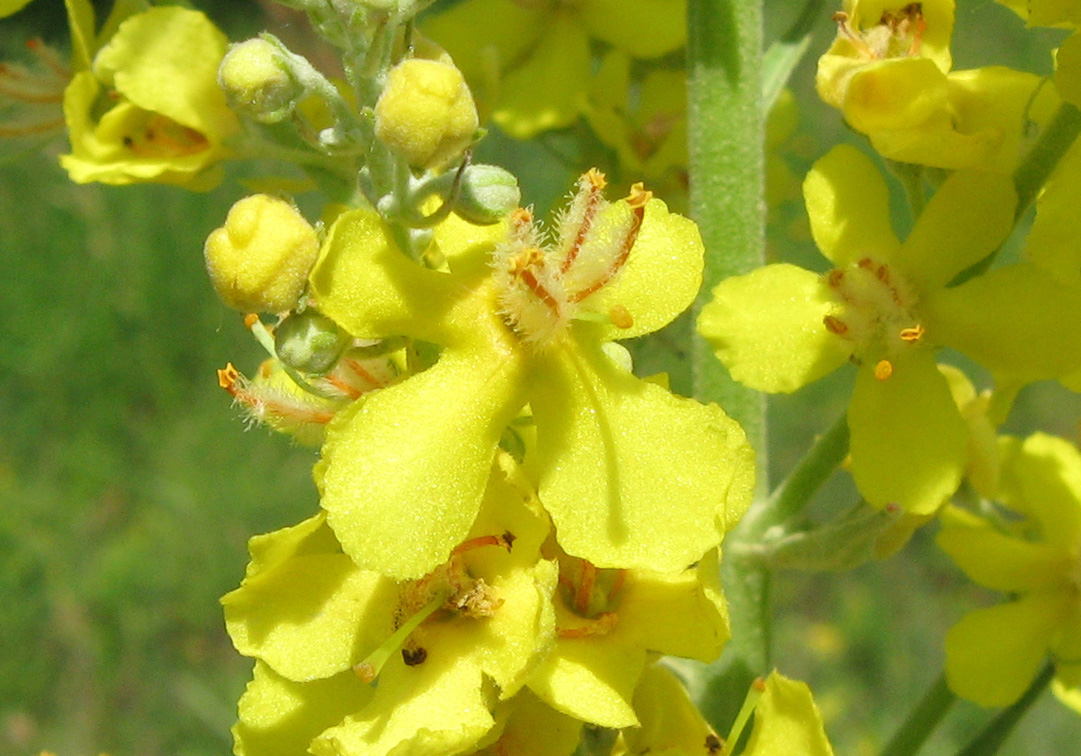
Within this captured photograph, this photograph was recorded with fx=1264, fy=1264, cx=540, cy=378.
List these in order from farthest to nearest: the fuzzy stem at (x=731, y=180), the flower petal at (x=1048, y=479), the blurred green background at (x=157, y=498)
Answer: the blurred green background at (x=157, y=498) → the flower petal at (x=1048, y=479) → the fuzzy stem at (x=731, y=180)

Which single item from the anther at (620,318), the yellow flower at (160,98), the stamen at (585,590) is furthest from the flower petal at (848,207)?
the yellow flower at (160,98)

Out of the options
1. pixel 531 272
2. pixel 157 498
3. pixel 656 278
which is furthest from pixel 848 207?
pixel 157 498

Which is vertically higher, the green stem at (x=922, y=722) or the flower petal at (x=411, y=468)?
the flower petal at (x=411, y=468)

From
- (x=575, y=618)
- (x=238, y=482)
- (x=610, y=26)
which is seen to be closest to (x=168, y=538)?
(x=238, y=482)

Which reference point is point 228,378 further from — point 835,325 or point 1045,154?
point 1045,154

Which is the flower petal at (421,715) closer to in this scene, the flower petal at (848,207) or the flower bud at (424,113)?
the flower bud at (424,113)

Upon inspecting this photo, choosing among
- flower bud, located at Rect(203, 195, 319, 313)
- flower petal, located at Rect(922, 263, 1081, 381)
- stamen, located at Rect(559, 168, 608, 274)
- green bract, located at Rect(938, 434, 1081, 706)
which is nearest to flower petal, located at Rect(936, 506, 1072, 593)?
green bract, located at Rect(938, 434, 1081, 706)
